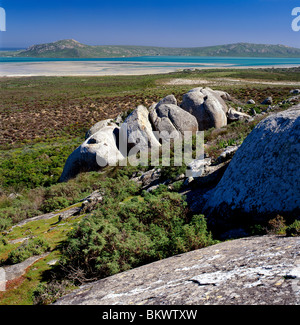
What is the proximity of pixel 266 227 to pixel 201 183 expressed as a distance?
451cm

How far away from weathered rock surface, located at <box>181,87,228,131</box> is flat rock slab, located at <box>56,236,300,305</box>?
1875cm

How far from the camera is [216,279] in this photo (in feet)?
14.5

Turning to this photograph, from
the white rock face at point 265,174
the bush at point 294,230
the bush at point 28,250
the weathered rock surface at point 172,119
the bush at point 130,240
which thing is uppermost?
the weathered rock surface at point 172,119

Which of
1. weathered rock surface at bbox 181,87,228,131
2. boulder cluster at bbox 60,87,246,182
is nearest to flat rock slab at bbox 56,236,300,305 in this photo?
boulder cluster at bbox 60,87,246,182

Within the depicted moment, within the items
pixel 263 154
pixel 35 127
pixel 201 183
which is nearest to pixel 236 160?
pixel 263 154

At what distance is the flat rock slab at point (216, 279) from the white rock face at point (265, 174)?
4.15ft

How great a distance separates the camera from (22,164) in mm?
25078

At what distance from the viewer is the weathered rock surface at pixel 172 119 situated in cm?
2208

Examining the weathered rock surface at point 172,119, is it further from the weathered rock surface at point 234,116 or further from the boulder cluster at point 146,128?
the weathered rock surface at point 234,116

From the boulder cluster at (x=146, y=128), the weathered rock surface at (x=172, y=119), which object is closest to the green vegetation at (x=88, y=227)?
the boulder cluster at (x=146, y=128)

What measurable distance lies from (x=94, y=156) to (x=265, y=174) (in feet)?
44.4

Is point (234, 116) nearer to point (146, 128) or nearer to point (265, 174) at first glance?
point (146, 128)

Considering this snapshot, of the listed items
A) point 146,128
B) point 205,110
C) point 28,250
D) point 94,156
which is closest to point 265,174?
point 28,250

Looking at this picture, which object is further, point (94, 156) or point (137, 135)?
point (137, 135)
